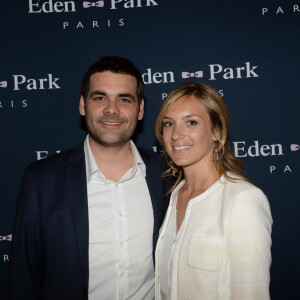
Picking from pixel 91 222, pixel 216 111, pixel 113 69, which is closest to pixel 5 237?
pixel 91 222

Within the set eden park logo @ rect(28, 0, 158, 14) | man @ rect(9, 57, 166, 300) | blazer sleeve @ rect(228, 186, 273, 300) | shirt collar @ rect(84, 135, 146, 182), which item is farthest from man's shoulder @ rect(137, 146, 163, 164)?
eden park logo @ rect(28, 0, 158, 14)

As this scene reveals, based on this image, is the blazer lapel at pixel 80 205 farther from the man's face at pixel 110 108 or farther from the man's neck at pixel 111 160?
the man's face at pixel 110 108

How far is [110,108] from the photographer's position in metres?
1.87

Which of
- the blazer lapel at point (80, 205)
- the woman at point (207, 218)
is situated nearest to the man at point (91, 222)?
the blazer lapel at point (80, 205)

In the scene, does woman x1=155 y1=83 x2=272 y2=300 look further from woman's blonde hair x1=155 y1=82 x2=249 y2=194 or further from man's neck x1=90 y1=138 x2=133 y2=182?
man's neck x1=90 y1=138 x2=133 y2=182

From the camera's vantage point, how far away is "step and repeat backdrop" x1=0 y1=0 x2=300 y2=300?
8.34 feet

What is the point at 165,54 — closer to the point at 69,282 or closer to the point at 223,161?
the point at 223,161

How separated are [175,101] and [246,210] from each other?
0.73 meters

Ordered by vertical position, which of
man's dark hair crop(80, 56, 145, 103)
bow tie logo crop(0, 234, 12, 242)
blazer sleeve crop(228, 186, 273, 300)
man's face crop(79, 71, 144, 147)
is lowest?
bow tie logo crop(0, 234, 12, 242)

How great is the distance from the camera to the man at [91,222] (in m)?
1.72

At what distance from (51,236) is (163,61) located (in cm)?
168

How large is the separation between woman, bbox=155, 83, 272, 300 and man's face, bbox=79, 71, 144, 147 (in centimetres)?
24

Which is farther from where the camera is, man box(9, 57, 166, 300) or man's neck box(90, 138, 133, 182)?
man's neck box(90, 138, 133, 182)

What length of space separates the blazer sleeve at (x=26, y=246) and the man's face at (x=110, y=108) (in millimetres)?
514
